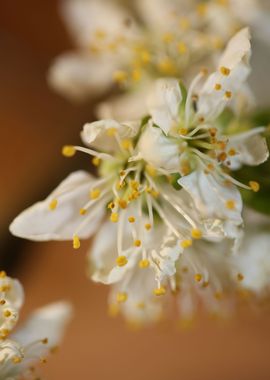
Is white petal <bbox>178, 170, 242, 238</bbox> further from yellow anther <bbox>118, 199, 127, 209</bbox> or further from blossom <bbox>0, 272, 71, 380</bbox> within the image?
blossom <bbox>0, 272, 71, 380</bbox>

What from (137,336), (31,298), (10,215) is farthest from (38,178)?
(137,336)

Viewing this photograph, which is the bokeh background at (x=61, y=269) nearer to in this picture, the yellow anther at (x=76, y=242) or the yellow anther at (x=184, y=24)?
the yellow anther at (x=184, y=24)

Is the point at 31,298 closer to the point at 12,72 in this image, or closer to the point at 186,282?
the point at 12,72

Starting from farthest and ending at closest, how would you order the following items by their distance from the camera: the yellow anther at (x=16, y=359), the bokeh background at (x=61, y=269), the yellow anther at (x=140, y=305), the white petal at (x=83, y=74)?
the bokeh background at (x=61, y=269) < the white petal at (x=83, y=74) < the yellow anther at (x=140, y=305) < the yellow anther at (x=16, y=359)

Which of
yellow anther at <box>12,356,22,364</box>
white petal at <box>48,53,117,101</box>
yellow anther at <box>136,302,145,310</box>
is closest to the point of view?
yellow anther at <box>12,356,22,364</box>

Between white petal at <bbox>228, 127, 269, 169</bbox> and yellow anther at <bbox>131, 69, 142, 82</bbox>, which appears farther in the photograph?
yellow anther at <bbox>131, 69, 142, 82</bbox>

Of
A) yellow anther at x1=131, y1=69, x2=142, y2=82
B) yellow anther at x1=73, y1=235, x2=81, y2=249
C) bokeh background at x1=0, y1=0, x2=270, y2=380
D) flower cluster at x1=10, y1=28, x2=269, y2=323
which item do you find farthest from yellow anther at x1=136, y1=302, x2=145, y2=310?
bokeh background at x1=0, y1=0, x2=270, y2=380

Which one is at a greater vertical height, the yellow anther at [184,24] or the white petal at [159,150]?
the yellow anther at [184,24]

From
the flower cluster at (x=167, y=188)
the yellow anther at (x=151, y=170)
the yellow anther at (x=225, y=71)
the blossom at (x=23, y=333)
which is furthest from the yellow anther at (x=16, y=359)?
the yellow anther at (x=225, y=71)
